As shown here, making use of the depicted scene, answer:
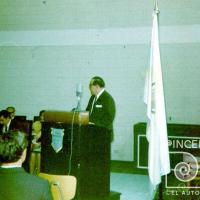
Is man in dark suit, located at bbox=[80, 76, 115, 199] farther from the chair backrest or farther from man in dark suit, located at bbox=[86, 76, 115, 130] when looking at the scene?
man in dark suit, located at bbox=[86, 76, 115, 130]

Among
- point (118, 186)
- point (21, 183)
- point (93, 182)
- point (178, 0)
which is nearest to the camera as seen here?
point (21, 183)

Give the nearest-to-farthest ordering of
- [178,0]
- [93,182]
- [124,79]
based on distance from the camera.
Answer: [93,182], [178,0], [124,79]

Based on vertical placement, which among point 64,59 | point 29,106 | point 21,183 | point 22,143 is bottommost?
point 21,183

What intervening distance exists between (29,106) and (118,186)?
3.26m

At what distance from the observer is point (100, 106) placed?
4.93 metres

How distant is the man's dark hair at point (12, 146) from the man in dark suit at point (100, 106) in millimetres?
2753

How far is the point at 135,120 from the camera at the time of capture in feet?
23.4

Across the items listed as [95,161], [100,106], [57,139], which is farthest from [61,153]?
[100,106]

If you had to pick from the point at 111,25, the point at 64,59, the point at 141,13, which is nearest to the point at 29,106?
the point at 64,59

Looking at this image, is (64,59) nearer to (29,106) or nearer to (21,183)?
(29,106)

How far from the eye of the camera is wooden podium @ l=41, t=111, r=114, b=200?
3496mm

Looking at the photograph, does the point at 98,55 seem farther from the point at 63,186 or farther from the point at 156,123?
the point at 63,186

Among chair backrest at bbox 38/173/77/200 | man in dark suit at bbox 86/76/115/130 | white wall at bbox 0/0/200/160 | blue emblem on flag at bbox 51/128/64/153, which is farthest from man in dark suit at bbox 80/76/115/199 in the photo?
white wall at bbox 0/0/200/160

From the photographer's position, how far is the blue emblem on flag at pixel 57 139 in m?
3.56
